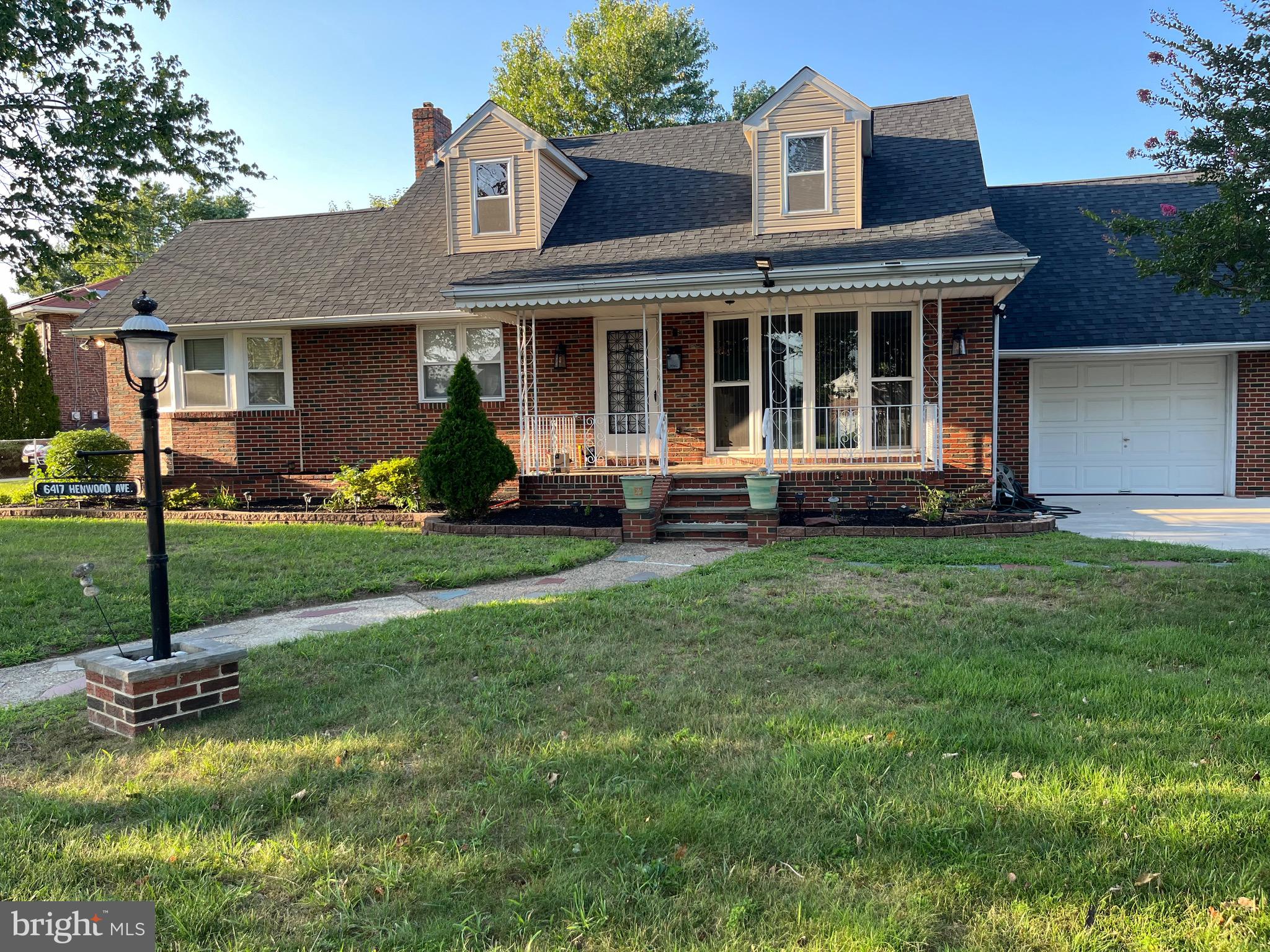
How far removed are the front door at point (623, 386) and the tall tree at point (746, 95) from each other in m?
22.9

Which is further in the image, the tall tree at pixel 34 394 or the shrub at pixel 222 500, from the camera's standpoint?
the tall tree at pixel 34 394

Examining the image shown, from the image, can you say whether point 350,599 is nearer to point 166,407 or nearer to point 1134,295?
point 166,407

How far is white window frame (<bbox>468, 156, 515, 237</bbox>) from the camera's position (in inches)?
537

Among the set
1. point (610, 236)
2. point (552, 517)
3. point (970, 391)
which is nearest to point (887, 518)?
point (970, 391)

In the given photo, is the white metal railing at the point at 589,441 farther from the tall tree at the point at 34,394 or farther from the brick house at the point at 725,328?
the tall tree at the point at 34,394

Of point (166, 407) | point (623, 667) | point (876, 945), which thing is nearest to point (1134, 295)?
point (623, 667)

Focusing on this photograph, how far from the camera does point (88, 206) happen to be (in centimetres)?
955

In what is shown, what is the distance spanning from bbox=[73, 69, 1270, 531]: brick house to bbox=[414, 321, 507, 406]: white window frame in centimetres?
5

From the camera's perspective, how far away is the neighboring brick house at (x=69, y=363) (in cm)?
3097

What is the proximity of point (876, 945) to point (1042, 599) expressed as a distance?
467 cm

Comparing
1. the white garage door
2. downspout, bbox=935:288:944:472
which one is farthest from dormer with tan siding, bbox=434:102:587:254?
the white garage door

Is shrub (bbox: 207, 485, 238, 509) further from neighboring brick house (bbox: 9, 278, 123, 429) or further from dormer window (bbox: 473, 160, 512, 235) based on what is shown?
neighboring brick house (bbox: 9, 278, 123, 429)

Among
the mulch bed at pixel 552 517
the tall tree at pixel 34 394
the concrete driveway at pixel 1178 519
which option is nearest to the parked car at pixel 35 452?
the tall tree at pixel 34 394

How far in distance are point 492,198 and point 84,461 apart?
7.70 meters
